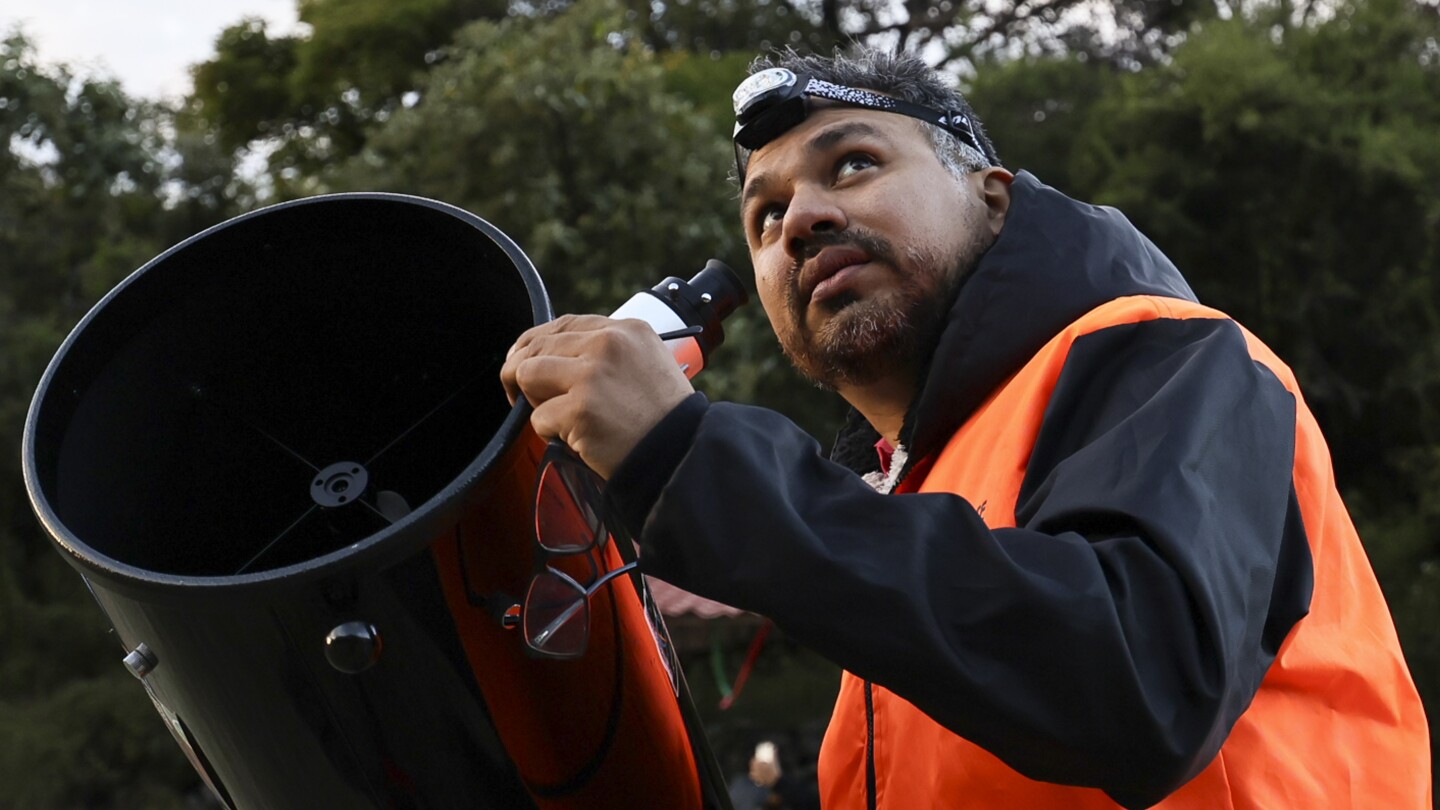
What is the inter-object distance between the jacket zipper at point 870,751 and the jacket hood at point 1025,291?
→ 32 cm

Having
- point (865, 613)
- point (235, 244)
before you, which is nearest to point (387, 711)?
point (865, 613)

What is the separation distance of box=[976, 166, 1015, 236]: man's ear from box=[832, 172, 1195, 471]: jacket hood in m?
0.22

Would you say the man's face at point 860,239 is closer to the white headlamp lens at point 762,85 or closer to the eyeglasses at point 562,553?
the white headlamp lens at point 762,85

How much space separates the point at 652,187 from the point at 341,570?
9312 millimetres

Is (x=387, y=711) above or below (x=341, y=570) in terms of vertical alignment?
below

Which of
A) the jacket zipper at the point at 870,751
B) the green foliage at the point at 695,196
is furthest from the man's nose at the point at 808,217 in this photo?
the green foliage at the point at 695,196

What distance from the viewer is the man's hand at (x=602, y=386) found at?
1.21 meters

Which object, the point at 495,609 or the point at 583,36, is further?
the point at 583,36

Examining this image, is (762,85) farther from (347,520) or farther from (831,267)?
(347,520)

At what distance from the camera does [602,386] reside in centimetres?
122

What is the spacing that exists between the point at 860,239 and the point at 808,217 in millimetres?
69

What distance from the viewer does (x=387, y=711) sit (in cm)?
138

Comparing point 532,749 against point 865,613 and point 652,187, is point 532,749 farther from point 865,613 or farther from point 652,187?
point 652,187

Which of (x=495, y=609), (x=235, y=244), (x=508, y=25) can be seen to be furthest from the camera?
(x=508, y=25)
